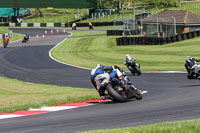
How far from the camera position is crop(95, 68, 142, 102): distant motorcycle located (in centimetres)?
1277

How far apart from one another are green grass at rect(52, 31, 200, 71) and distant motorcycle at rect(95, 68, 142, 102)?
16781 millimetres

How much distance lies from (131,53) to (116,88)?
26.1 meters

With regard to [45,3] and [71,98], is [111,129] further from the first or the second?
[45,3]

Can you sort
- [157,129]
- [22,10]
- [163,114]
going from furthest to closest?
[22,10]
[163,114]
[157,129]

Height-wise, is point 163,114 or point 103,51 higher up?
point 163,114

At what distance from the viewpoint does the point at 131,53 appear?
39.0 m

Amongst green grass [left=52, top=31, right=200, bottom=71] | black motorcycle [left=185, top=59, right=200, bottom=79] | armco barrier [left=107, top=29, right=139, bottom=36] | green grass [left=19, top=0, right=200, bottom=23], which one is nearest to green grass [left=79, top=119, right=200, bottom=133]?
black motorcycle [left=185, top=59, right=200, bottom=79]

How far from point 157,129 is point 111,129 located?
3.00ft

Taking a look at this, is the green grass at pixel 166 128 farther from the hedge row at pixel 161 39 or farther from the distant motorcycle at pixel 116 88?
the hedge row at pixel 161 39

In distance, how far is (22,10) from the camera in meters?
119

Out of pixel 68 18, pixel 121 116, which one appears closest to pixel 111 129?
pixel 121 116

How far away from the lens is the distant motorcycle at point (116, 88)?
1277cm

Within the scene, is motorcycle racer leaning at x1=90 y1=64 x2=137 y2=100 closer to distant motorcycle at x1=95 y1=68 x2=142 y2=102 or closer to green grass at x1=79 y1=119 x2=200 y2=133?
distant motorcycle at x1=95 y1=68 x2=142 y2=102

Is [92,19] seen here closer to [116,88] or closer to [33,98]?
[33,98]
